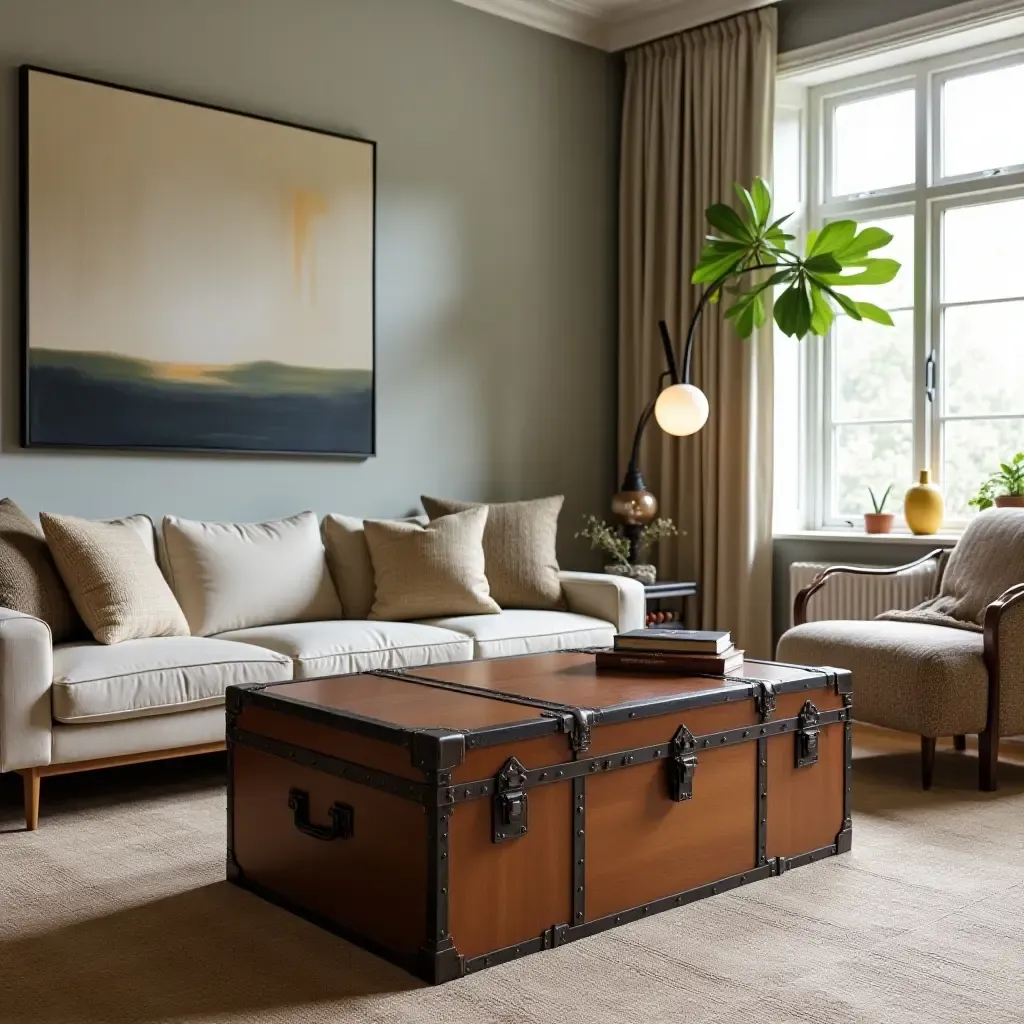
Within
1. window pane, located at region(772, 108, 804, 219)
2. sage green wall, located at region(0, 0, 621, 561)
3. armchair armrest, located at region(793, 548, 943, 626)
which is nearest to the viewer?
sage green wall, located at region(0, 0, 621, 561)

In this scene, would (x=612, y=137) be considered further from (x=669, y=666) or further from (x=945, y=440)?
(x=669, y=666)

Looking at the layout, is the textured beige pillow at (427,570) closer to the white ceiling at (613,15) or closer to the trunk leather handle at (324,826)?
the trunk leather handle at (324,826)

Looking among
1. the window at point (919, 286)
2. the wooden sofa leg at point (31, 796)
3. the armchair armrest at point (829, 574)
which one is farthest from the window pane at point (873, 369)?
the wooden sofa leg at point (31, 796)

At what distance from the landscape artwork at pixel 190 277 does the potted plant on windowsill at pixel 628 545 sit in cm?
114

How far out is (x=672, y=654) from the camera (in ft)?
9.77

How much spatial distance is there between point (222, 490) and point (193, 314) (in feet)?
2.14

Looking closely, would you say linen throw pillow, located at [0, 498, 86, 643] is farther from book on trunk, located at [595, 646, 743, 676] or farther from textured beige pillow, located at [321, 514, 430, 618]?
book on trunk, located at [595, 646, 743, 676]

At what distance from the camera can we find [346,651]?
3.82 m

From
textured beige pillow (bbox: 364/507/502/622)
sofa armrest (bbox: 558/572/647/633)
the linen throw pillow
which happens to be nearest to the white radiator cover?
sofa armrest (bbox: 558/572/647/633)

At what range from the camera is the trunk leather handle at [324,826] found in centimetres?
238

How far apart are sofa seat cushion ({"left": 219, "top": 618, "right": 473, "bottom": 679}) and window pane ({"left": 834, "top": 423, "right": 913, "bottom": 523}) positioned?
221 cm

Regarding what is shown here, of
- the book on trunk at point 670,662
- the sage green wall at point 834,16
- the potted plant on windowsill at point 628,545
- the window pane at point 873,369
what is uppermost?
the sage green wall at point 834,16

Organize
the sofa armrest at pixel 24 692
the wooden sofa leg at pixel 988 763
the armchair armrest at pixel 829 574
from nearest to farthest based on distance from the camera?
→ 1. the sofa armrest at pixel 24 692
2. the wooden sofa leg at pixel 988 763
3. the armchair armrest at pixel 829 574

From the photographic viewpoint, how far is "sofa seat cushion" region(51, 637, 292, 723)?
3229 mm
